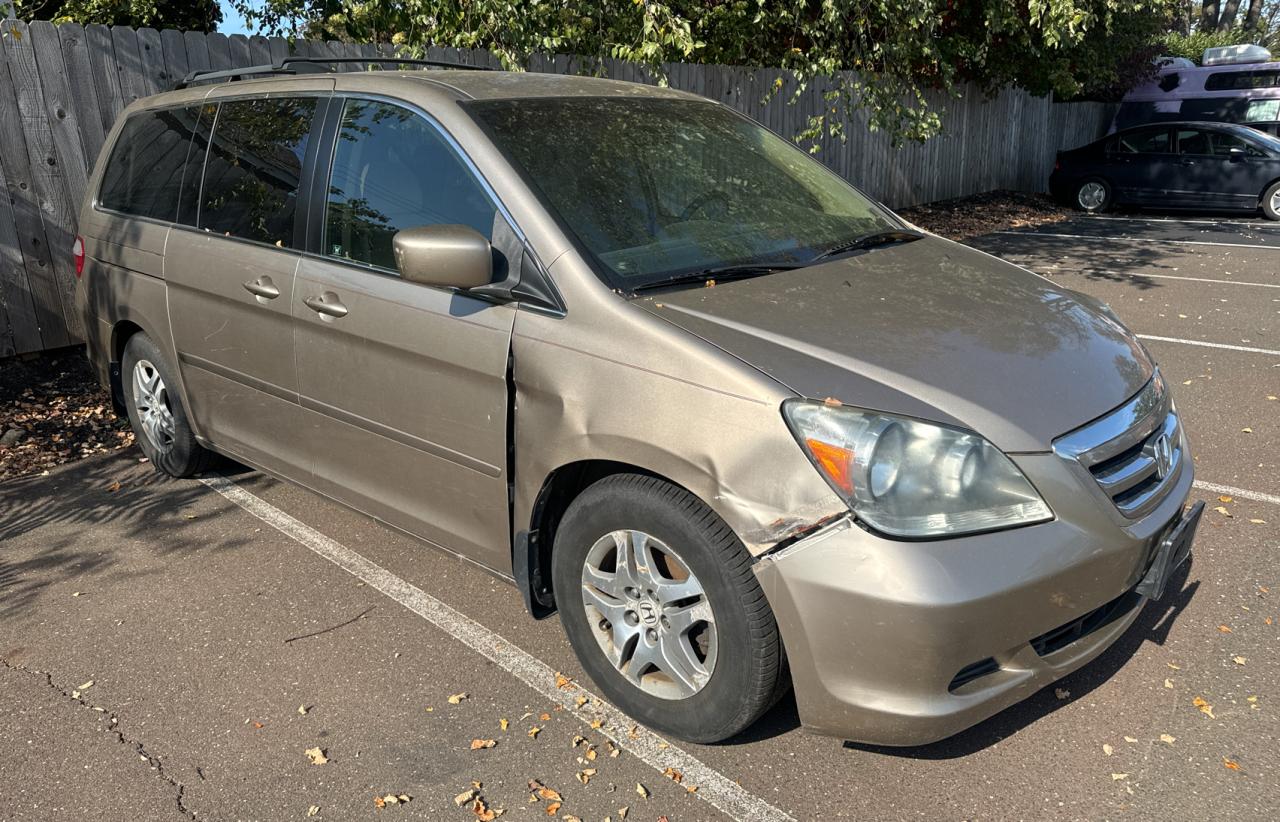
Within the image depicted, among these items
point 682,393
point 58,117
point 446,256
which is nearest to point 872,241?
point 682,393

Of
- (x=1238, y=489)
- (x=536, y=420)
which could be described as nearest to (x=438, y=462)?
(x=536, y=420)

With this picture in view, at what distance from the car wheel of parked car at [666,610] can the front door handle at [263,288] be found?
5.40 feet

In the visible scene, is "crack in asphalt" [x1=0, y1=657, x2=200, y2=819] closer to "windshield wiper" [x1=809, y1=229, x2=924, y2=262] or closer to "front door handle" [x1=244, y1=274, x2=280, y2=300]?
"front door handle" [x1=244, y1=274, x2=280, y2=300]

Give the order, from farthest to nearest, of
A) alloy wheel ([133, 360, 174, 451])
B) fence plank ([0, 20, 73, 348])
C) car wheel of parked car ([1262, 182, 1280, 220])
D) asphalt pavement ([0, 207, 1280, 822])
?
1. car wheel of parked car ([1262, 182, 1280, 220])
2. fence plank ([0, 20, 73, 348])
3. alloy wheel ([133, 360, 174, 451])
4. asphalt pavement ([0, 207, 1280, 822])

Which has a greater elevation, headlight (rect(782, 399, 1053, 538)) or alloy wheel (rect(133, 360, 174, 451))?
headlight (rect(782, 399, 1053, 538))

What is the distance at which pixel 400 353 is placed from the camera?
339 centimetres

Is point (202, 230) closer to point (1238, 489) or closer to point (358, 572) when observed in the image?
point (358, 572)

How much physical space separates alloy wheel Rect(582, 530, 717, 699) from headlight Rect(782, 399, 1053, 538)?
522 mm

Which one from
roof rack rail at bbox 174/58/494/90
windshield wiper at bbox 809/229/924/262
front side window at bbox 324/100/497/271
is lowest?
windshield wiper at bbox 809/229/924/262

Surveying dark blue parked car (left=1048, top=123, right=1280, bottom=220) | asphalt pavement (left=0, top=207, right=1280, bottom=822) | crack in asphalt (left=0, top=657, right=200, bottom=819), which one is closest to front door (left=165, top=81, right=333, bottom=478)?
asphalt pavement (left=0, top=207, right=1280, bottom=822)

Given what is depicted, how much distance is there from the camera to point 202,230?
171 inches

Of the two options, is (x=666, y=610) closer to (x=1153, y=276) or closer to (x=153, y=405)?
(x=153, y=405)

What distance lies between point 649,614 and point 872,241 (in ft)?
5.64

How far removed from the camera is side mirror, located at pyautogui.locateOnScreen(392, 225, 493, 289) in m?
2.96
